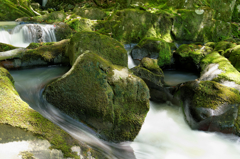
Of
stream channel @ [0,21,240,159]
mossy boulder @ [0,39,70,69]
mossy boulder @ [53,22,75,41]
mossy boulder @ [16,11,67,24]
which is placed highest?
mossy boulder @ [16,11,67,24]

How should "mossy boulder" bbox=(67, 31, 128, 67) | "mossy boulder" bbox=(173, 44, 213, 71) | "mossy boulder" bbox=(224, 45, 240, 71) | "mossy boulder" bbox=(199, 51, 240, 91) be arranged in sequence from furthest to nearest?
"mossy boulder" bbox=(173, 44, 213, 71) → "mossy boulder" bbox=(224, 45, 240, 71) → "mossy boulder" bbox=(199, 51, 240, 91) → "mossy boulder" bbox=(67, 31, 128, 67)

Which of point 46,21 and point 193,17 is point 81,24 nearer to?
point 46,21

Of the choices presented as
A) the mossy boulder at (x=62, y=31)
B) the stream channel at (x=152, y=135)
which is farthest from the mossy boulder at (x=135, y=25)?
the stream channel at (x=152, y=135)

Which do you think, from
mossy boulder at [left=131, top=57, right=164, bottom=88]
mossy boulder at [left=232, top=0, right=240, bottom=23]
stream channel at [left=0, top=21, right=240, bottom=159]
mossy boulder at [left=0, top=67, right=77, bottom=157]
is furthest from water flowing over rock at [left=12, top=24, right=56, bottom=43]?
mossy boulder at [left=232, top=0, right=240, bottom=23]

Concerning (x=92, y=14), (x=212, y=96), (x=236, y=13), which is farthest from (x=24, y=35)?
(x=236, y=13)

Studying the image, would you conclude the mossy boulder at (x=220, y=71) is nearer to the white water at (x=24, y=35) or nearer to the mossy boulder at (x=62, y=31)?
the mossy boulder at (x=62, y=31)

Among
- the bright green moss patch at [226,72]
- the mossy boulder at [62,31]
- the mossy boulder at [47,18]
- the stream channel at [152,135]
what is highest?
the mossy boulder at [47,18]

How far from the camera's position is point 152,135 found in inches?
148

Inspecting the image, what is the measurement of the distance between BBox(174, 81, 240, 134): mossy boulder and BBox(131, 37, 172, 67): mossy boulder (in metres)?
3.45

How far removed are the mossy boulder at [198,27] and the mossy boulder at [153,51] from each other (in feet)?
13.6

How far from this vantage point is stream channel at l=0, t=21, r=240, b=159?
282 centimetres

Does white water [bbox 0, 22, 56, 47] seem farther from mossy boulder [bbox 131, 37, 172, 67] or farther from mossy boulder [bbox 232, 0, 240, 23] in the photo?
mossy boulder [bbox 232, 0, 240, 23]

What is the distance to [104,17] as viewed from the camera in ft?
36.6

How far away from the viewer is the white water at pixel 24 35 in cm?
720
